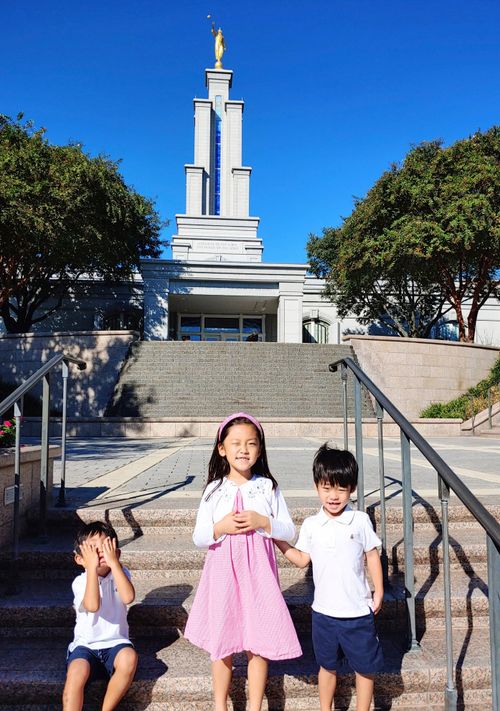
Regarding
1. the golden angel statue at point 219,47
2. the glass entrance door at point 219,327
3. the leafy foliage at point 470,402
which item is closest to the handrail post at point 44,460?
the leafy foliage at point 470,402

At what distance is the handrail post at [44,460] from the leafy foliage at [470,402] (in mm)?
14058

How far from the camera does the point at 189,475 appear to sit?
6.04 m

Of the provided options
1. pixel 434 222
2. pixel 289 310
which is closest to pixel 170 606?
pixel 434 222

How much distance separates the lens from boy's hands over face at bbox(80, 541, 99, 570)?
2533mm

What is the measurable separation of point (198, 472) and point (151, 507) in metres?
2.21

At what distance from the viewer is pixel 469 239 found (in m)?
19.2

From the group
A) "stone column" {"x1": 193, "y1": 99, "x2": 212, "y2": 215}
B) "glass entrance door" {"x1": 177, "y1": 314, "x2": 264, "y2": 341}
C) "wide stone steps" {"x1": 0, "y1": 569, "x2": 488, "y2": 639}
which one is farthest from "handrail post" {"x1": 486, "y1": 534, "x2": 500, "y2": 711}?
"stone column" {"x1": 193, "y1": 99, "x2": 212, "y2": 215}

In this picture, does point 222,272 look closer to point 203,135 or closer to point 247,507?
point 203,135

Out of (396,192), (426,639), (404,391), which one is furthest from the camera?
(396,192)

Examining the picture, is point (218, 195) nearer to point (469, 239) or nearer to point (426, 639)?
point (469, 239)

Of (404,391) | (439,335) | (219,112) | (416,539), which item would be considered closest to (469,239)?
(404,391)

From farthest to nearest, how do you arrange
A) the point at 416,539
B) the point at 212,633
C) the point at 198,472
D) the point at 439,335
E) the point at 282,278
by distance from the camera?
the point at 439,335 → the point at 282,278 → the point at 198,472 → the point at 416,539 → the point at 212,633

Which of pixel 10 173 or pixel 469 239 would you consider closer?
pixel 10 173

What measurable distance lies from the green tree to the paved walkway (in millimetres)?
10220
